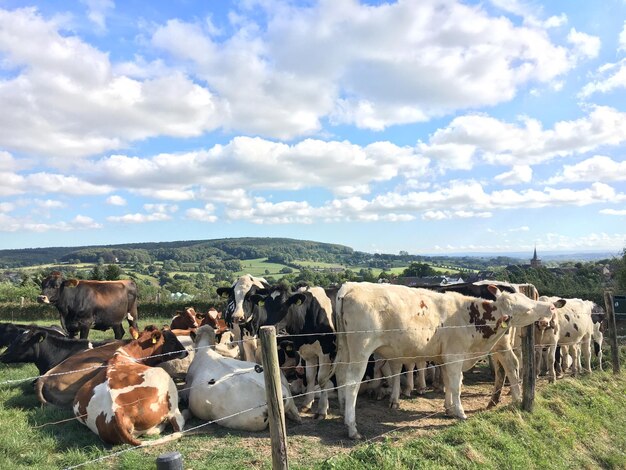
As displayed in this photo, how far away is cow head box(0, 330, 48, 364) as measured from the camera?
32.6ft

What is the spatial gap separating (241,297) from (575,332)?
881 centimetres

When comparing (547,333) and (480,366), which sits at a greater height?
(547,333)

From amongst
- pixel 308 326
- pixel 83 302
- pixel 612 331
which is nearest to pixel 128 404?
pixel 308 326

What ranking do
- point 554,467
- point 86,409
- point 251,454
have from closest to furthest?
point 251,454
point 86,409
point 554,467

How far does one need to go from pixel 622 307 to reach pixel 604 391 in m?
13.3

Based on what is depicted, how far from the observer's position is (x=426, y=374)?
36.6ft

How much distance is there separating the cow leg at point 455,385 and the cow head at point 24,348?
28.4ft

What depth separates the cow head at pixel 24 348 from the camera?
9945 mm

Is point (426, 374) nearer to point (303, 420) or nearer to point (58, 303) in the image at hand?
point (303, 420)

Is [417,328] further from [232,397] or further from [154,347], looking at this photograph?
[154,347]

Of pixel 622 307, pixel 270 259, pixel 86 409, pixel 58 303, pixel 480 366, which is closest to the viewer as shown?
pixel 86 409

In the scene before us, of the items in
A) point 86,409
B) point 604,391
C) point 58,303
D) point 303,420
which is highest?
point 58,303

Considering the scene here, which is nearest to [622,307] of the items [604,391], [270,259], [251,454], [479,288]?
[604,391]

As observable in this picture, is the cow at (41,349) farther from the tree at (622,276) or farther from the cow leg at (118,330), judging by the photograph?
the tree at (622,276)
